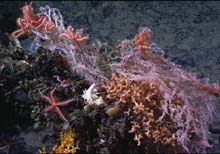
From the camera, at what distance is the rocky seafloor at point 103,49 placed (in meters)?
2.81

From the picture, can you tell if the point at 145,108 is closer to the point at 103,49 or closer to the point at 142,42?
the point at 142,42

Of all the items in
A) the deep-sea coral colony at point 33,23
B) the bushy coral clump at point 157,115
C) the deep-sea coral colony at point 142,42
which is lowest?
the bushy coral clump at point 157,115

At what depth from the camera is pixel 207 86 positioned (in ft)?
8.48

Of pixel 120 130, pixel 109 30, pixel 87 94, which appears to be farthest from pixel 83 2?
pixel 120 130

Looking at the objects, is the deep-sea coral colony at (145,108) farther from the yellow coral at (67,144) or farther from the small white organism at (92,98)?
the yellow coral at (67,144)

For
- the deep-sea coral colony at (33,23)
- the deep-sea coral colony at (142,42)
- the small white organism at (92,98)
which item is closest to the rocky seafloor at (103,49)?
the small white organism at (92,98)

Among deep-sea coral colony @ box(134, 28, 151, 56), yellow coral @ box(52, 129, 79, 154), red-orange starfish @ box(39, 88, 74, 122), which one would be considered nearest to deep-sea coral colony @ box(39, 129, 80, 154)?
yellow coral @ box(52, 129, 79, 154)

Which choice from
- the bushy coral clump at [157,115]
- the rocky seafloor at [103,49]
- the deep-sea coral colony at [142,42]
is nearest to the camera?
the bushy coral clump at [157,115]

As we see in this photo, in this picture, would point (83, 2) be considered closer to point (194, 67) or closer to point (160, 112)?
point (194, 67)

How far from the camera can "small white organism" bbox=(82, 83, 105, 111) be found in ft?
9.33

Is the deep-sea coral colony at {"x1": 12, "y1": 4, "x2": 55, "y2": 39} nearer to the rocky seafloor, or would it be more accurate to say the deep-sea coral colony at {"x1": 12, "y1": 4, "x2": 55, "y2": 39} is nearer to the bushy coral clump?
the rocky seafloor

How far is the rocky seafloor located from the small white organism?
7cm

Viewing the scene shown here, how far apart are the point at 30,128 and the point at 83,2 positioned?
248 cm

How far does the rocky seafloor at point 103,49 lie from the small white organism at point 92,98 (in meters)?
0.07
